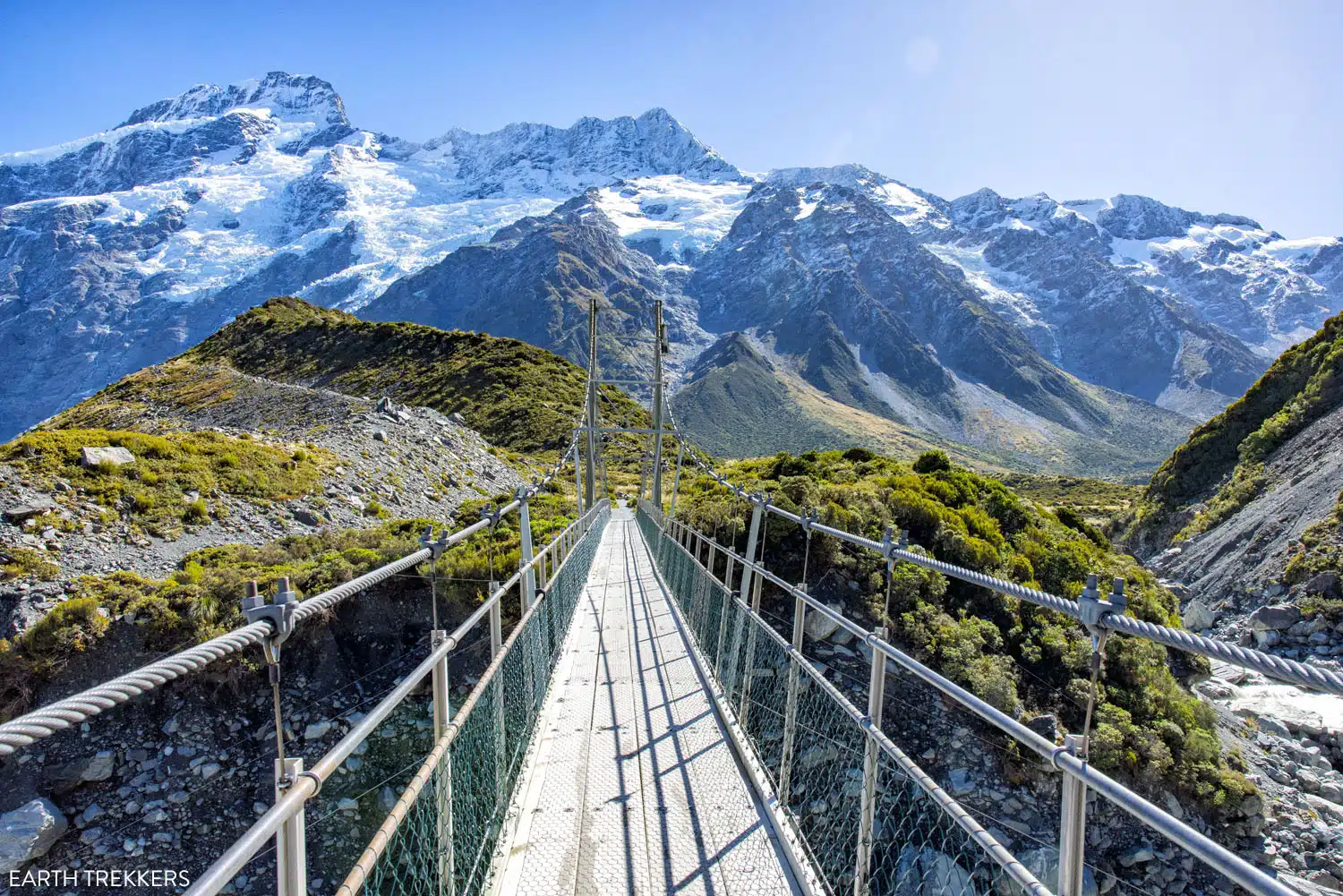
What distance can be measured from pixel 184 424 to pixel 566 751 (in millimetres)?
31258

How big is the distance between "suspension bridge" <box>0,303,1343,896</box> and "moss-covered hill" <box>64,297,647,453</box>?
91.0 ft

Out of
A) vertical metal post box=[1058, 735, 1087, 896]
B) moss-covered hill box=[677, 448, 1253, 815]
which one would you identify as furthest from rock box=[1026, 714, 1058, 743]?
vertical metal post box=[1058, 735, 1087, 896]

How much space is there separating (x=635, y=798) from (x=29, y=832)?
5949 mm

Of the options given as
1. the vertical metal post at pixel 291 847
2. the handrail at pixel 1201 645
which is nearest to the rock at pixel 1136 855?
the handrail at pixel 1201 645

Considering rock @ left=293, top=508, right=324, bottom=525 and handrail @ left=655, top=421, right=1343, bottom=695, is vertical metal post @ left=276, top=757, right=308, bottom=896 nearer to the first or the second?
handrail @ left=655, top=421, right=1343, bottom=695

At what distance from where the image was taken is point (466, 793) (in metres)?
2.88

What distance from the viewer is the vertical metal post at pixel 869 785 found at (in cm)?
265

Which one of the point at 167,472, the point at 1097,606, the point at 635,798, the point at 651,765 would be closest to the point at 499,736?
the point at 635,798

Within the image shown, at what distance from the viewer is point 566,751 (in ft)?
13.9

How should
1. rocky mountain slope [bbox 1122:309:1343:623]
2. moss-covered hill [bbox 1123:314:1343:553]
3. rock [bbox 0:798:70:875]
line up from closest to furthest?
rock [bbox 0:798:70:875]
rocky mountain slope [bbox 1122:309:1343:623]
moss-covered hill [bbox 1123:314:1343:553]

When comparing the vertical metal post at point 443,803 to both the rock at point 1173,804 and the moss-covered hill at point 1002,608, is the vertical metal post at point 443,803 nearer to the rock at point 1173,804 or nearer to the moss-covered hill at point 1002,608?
the moss-covered hill at point 1002,608

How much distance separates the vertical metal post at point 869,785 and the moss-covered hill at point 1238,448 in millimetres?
22625

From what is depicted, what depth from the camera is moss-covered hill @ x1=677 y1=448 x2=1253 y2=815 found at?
765cm

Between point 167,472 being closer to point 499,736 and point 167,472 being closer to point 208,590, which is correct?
point 208,590
